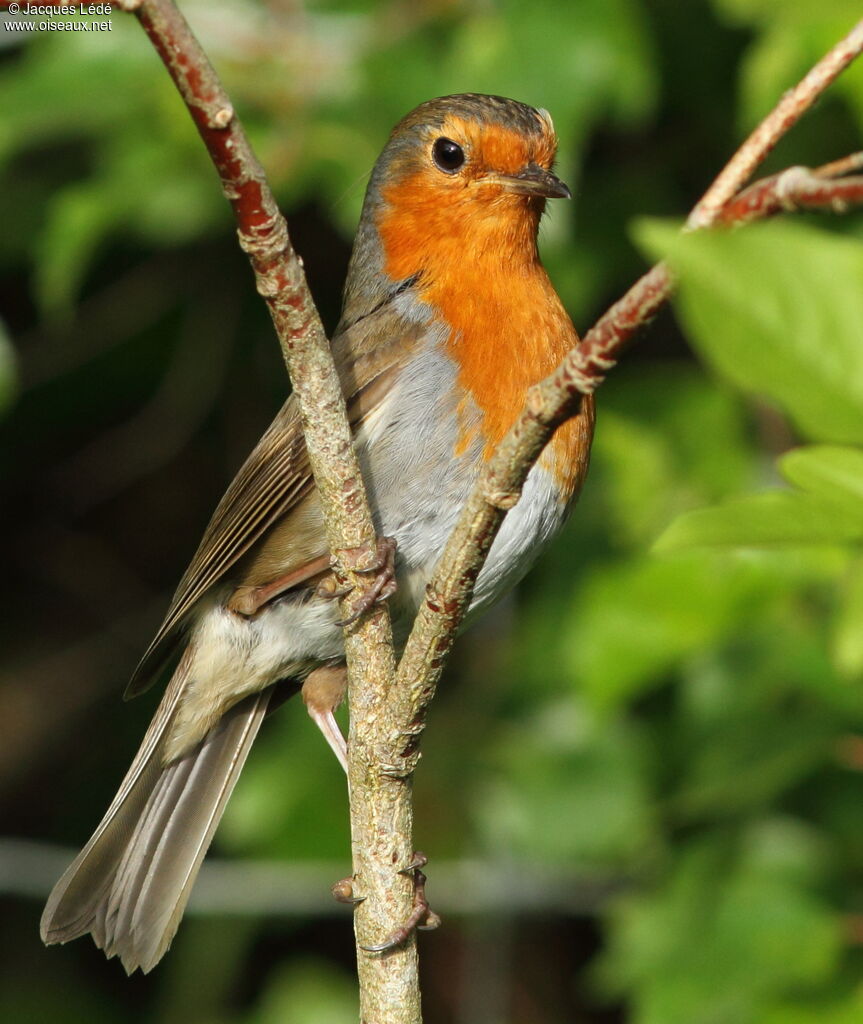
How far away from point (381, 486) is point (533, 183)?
71 centimetres

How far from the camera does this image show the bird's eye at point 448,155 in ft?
9.45

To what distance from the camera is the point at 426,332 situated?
104 inches

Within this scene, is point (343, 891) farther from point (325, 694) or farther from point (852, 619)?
point (852, 619)

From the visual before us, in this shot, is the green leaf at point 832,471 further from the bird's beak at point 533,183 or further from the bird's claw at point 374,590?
the bird's beak at point 533,183

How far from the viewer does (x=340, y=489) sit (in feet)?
5.71

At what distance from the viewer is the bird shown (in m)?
2.50

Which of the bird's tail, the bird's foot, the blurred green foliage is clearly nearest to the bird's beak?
the blurred green foliage

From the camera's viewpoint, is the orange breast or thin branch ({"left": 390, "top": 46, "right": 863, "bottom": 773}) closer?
thin branch ({"left": 390, "top": 46, "right": 863, "bottom": 773})

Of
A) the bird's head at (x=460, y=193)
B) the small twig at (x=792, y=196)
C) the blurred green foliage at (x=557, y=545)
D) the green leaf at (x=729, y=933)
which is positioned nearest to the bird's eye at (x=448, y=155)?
the bird's head at (x=460, y=193)

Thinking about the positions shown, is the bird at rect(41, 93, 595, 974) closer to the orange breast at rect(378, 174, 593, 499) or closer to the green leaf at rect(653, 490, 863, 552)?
the orange breast at rect(378, 174, 593, 499)

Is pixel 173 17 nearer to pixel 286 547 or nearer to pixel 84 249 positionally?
pixel 286 547

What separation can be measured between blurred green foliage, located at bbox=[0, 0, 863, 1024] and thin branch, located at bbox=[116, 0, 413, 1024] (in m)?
0.55

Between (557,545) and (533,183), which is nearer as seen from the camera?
(533,183)

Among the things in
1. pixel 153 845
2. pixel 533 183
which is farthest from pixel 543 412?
pixel 153 845
